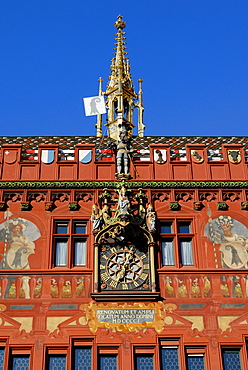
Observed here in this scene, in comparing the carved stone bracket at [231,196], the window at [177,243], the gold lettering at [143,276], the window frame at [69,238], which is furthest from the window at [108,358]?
the carved stone bracket at [231,196]

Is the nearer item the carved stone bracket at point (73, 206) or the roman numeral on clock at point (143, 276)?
the roman numeral on clock at point (143, 276)

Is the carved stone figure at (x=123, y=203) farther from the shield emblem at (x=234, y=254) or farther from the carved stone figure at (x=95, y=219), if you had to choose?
the shield emblem at (x=234, y=254)

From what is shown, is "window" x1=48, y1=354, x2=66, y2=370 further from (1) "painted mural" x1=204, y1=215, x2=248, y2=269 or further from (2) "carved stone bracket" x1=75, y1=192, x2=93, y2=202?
(1) "painted mural" x1=204, y1=215, x2=248, y2=269

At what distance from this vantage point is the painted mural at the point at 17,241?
22422 mm

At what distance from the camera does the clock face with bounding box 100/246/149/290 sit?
21969 mm

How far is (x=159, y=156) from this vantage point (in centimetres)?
2475

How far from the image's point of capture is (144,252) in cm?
2261

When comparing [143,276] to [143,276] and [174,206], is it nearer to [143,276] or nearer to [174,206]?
[143,276]

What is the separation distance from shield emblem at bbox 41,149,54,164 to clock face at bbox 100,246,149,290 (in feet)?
13.3

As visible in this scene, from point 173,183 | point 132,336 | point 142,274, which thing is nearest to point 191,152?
point 173,183

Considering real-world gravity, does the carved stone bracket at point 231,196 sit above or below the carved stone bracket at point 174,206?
above

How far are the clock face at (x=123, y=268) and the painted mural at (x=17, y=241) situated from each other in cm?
244

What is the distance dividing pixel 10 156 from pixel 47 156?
130 centimetres

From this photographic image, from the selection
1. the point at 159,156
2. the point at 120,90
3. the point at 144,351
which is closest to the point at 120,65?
the point at 120,90
